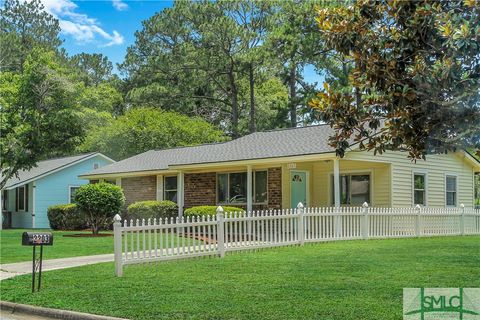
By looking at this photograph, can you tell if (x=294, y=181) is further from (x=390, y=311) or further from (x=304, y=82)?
(x=304, y=82)

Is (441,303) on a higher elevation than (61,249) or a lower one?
higher

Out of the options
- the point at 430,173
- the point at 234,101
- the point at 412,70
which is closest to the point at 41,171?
the point at 234,101

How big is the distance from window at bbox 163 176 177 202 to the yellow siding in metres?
9.97

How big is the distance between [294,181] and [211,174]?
4.33 m

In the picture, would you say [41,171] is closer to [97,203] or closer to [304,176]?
[97,203]

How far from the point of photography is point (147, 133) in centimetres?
4091

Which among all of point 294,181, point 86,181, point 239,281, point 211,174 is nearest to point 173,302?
point 239,281

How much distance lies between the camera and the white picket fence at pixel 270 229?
41.2 ft

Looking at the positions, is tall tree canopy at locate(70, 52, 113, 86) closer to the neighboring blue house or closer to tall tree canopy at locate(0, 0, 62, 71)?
tall tree canopy at locate(0, 0, 62, 71)

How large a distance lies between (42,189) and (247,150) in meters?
14.8

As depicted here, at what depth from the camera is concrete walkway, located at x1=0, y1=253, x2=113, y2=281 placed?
12.6m

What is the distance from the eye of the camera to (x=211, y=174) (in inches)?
1024

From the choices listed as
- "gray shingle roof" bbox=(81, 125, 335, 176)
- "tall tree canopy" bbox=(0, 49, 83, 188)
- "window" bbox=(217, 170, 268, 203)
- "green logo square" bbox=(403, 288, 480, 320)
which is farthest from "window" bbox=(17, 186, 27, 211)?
"green logo square" bbox=(403, 288, 480, 320)

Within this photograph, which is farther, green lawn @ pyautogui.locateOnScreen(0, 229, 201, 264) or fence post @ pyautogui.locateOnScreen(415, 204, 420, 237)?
fence post @ pyautogui.locateOnScreen(415, 204, 420, 237)
